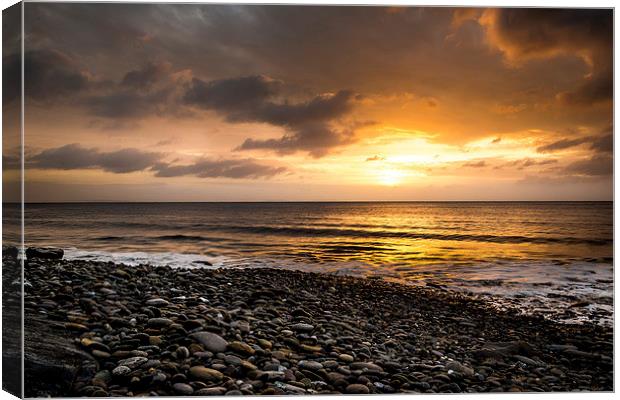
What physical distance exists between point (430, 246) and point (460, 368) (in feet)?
6.30

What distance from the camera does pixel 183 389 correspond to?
3822mm

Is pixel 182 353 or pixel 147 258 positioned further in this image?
pixel 147 258

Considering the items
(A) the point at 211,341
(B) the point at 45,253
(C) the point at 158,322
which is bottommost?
(A) the point at 211,341

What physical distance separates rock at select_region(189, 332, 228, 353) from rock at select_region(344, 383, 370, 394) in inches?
38.4

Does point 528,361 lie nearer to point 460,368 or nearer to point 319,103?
point 460,368

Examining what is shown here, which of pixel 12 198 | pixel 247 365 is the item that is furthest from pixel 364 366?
pixel 12 198

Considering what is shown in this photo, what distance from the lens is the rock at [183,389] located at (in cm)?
381

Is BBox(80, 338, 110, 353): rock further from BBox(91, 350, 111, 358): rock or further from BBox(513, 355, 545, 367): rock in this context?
BBox(513, 355, 545, 367): rock

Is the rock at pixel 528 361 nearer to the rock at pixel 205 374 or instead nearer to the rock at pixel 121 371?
the rock at pixel 205 374

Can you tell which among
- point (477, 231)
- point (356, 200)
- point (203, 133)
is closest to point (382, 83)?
point (356, 200)

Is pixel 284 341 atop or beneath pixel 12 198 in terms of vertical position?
beneath

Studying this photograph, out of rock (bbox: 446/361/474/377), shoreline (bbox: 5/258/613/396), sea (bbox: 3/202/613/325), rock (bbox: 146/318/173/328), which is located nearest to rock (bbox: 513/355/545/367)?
shoreline (bbox: 5/258/613/396)

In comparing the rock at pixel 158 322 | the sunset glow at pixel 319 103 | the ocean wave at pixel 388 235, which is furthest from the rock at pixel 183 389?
the ocean wave at pixel 388 235

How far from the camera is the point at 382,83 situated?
16.0ft
